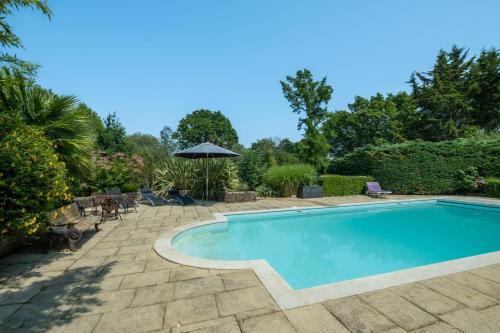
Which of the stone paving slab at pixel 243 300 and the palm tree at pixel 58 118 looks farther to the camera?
the palm tree at pixel 58 118

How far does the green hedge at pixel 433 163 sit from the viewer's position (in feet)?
41.7

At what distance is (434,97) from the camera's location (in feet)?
75.7

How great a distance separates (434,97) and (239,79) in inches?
807

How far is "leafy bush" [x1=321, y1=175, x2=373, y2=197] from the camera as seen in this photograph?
500 inches

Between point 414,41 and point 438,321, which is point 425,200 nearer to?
point 414,41

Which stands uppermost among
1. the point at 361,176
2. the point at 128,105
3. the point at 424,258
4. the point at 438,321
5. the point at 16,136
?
the point at 128,105

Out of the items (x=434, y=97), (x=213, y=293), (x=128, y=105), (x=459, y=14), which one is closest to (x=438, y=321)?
(x=213, y=293)

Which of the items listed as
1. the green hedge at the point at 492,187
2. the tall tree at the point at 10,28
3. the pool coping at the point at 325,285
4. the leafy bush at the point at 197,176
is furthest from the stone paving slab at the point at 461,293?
the green hedge at the point at 492,187

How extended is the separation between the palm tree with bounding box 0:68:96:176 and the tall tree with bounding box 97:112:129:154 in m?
9.86

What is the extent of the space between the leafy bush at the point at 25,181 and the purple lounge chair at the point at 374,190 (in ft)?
42.8

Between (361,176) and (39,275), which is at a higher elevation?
(361,176)

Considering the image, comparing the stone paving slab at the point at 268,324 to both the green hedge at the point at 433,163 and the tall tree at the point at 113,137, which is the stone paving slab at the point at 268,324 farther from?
the tall tree at the point at 113,137

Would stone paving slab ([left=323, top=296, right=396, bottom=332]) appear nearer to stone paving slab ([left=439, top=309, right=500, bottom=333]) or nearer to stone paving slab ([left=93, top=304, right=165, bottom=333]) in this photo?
stone paving slab ([left=439, top=309, right=500, bottom=333])

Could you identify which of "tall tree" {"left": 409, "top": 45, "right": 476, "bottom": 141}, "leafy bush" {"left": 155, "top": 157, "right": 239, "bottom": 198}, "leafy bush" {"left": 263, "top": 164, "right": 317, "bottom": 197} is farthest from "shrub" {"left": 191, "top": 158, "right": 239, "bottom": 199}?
"tall tree" {"left": 409, "top": 45, "right": 476, "bottom": 141}
